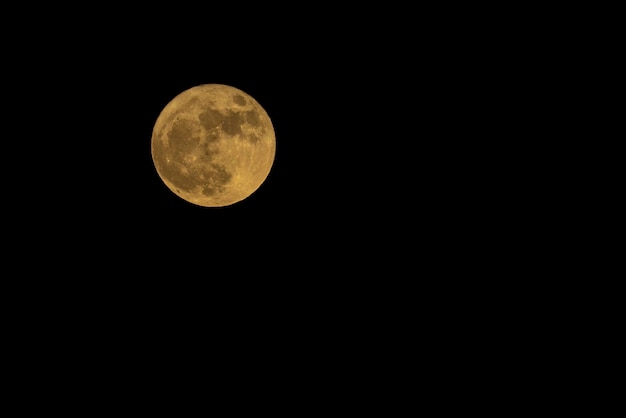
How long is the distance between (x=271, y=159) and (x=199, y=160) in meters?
0.79

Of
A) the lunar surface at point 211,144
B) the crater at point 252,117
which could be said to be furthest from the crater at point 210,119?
the crater at point 252,117

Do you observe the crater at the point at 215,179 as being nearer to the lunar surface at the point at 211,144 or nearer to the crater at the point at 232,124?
the lunar surface at the point at 211,144

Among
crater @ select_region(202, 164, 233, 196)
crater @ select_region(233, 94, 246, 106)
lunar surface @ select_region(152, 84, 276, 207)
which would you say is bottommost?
crater @ select_region(202, 164, 233, 196)

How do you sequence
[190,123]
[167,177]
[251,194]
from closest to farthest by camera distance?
[190,123] → [167,177] → [251,194]

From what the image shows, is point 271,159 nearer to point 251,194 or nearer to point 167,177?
point 251,194

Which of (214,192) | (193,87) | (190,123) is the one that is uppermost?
(193,87)

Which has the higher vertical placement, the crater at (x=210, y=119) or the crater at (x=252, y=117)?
the crater at (x=252, y=117)

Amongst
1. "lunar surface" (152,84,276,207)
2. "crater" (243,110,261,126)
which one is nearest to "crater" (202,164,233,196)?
"lunar surface" (152,84,276,207)

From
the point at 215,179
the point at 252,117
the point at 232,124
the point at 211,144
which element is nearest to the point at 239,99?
the point at 252,117

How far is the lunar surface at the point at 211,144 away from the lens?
148 inches

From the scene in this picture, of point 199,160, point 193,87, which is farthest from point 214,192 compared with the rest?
point 193,87

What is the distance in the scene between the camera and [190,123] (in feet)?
12.4

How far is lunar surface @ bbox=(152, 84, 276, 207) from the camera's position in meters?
3.76

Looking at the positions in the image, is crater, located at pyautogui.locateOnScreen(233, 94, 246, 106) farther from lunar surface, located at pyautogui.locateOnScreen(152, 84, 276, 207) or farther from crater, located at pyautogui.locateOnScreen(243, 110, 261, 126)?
crater, located at pyautogui.locateOnScreen(243, 110, 261, 126)
